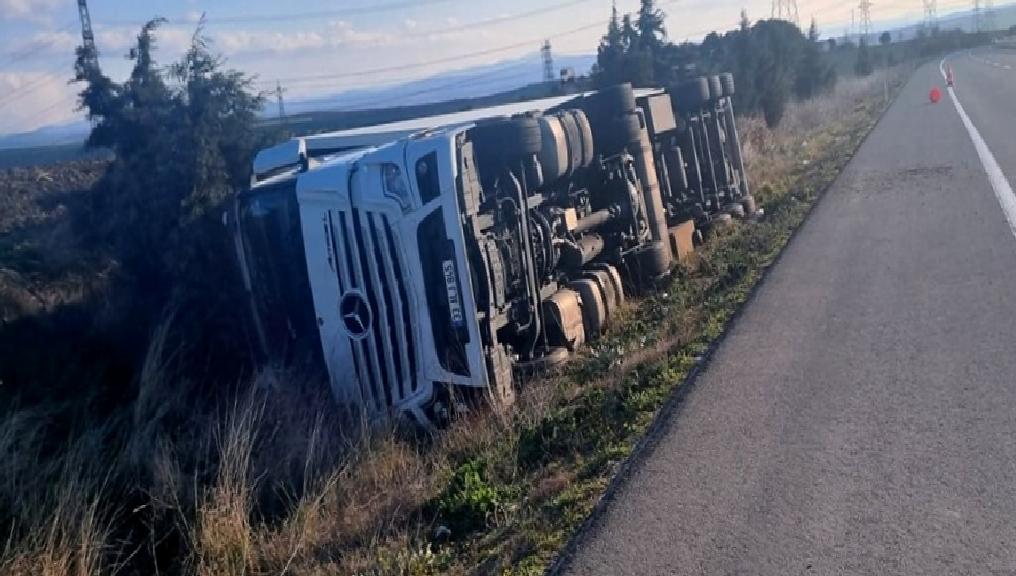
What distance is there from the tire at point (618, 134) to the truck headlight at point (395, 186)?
3.56 metres

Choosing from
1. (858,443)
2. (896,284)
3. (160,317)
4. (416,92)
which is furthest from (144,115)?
(416,92)

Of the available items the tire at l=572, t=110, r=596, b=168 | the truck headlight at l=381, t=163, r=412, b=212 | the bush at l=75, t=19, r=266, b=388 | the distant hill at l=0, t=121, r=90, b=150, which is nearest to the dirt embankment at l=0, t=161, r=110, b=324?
the bush at l=75, t=19, r=266, b=388

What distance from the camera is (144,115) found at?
52.9 ft

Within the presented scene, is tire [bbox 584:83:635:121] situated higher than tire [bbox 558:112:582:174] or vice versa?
tire [bbox 584:83:635:121]

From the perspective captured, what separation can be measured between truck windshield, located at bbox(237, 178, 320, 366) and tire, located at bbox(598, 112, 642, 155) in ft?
11.9

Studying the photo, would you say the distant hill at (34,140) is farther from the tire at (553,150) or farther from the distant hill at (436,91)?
the tire at (553,150)

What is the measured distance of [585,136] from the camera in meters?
10.6

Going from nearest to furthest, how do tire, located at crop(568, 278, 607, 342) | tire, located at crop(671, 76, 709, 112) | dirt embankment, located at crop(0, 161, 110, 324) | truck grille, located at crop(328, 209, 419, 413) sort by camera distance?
1. truck grille, located at crop(328, 209, 419, 413)
2. tire, located at crop(568, 278, 607, 342)
3. dirt embankment, located at crop(0, 161, 110, 324)
4. tire, located at crop(671, 76, 709, 112)

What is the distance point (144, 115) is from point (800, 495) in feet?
44.8

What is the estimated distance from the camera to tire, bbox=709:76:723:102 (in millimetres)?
15305

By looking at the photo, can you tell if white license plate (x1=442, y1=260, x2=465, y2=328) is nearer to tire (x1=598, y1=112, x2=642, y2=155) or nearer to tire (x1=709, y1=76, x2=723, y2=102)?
tire (x1=598, y1=112, x2=642, y2=155)

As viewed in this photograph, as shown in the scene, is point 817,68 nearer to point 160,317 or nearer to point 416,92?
point 416,92

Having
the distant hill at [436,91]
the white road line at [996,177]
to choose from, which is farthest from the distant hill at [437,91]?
the white road line at [996,177]

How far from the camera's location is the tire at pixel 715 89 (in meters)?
15.3
